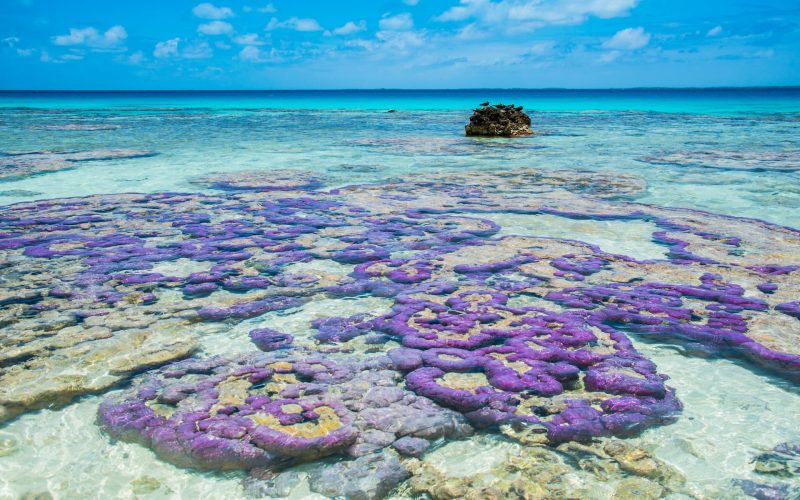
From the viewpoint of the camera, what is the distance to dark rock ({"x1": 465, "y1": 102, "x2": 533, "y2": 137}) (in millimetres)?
26172

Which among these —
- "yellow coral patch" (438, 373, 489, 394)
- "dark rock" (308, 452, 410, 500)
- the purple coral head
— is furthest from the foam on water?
"dark rock" (308, 452, 410, 500)

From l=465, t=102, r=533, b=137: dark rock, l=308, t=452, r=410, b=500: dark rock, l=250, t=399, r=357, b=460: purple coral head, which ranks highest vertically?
l=465, t=102, r=533, b=137: dark rock

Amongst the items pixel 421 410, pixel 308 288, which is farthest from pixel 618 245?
pixel 421 410

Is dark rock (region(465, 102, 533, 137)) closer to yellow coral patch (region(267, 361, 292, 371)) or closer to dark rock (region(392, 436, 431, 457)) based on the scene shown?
yellow coral patch (region(267, 361, 292, 371))

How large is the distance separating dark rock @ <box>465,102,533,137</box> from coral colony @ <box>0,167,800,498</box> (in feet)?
56.0

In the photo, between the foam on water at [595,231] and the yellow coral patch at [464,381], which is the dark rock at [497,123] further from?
the yellow coral patch at [464,381]

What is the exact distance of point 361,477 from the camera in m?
3.35

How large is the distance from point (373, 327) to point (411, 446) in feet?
5.93

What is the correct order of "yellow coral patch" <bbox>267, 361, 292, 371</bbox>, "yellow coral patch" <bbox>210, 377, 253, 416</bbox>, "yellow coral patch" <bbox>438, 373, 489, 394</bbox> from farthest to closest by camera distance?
"yellow coral patch" <bbox>267, 361, 292, 371</bbox> < "yellow coral patch" <bbox>438, 373, 489, 394</bbox> < "yellow coral patch" <bbox>210, 377, 253, 416</bbox>

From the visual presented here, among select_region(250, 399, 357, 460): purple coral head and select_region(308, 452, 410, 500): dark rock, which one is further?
select_region(250, 399, 357, 460): purple coral head

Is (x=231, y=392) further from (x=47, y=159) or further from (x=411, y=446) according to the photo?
(x=47, y=159)

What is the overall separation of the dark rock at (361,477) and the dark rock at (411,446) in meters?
0.08

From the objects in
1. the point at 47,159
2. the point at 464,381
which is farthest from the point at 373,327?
the point at 47,159

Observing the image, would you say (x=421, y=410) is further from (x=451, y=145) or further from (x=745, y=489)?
(x=451, y=145)
